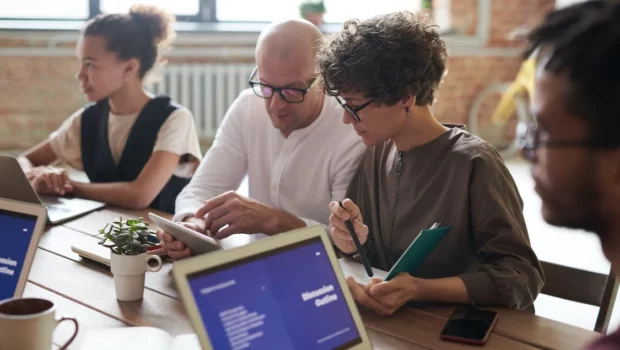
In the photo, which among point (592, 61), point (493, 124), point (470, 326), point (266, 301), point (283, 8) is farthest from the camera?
point (493, 124)

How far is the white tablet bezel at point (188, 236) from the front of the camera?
1634 mm

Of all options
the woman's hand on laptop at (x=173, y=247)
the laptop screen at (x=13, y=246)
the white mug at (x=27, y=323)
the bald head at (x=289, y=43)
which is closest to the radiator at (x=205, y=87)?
the bald head at (x=289, y=43)

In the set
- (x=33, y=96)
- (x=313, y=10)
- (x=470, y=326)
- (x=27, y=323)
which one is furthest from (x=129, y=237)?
(x=33, y=96)

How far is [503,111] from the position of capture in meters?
6.42

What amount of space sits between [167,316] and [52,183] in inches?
44.1

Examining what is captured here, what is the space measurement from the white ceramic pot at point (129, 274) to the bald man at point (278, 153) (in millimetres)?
373

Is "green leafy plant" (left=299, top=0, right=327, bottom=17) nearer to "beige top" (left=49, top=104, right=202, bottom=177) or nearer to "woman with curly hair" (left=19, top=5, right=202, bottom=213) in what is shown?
"woman with curly hair" (left=19, top=5, right=202, bottom=213)

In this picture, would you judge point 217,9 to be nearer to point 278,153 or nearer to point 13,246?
point 278,153

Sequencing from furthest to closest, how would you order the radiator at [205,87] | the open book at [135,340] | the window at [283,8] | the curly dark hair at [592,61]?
the window at [283,8] < the radiator at [205,87] < the open book at [135,340] < the curly dark hair at [592,61]

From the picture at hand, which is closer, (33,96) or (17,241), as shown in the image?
(17,241)

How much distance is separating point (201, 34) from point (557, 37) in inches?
201

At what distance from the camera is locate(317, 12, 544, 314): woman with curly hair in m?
1.59

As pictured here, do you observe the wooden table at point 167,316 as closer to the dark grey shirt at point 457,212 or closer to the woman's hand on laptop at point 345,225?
the dark grey shirt at point 457,212

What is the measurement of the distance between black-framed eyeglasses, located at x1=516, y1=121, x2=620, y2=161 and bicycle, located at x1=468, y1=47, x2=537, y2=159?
5275 mm
